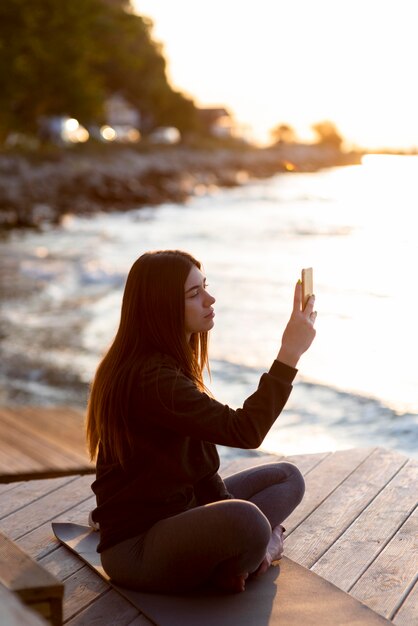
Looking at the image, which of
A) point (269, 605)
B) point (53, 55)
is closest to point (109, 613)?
point (269, 605)

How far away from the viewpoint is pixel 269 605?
2955mm

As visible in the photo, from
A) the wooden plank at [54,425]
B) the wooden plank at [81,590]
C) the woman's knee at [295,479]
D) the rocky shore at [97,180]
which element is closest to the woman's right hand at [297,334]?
the woman's knee at [295,479]

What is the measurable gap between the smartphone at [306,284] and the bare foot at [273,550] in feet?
3.20

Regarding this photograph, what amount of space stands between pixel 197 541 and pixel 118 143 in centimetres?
5273

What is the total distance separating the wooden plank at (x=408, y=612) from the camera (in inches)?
115

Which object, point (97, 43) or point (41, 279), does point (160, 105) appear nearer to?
point (97, 43)

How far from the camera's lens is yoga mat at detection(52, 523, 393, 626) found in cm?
286

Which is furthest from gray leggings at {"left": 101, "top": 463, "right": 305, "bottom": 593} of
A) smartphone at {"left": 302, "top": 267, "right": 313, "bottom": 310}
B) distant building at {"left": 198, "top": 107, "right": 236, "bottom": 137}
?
distant building at {"left": 198, "top": 107, "right": 236, "bottom": 137}

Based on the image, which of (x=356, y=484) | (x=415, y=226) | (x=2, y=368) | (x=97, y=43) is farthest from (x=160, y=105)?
(x=356, y=484)

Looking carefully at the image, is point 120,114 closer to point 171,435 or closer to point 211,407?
point 171,435

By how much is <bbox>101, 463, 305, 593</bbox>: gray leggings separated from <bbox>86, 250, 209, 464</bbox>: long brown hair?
308 millimetres

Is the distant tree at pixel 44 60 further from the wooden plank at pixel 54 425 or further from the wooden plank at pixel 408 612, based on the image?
the wooden plank at pixel 408 612

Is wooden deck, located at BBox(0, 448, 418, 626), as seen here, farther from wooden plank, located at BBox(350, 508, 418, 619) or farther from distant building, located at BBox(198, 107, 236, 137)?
distant building, located at BBox(198, 107, 236, 137)

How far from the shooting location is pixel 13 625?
1559 millimetres
